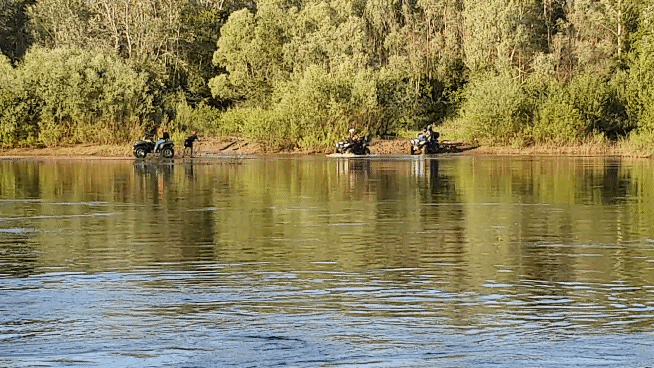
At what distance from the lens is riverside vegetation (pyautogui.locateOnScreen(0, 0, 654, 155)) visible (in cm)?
6400

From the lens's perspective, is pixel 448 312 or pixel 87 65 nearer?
pixel 448 312

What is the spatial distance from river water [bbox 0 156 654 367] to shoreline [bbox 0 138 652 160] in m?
29.8

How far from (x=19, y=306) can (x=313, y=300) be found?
3.44 m

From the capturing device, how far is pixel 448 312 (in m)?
12.6

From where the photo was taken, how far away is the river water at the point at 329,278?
10.9 m

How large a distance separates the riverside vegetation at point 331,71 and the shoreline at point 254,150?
2.23 ft

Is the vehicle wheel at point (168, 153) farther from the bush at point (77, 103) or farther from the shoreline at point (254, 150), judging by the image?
the bush at point (77, 103)

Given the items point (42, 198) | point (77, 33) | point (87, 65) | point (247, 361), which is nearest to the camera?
point (247, 361)

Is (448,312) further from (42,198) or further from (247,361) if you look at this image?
(42,198)

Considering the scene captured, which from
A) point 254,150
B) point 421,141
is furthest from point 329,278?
point 254,150

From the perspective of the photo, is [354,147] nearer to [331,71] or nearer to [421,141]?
[421,141]

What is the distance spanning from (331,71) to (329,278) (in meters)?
57.1

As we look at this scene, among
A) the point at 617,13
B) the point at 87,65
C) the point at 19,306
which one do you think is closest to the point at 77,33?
the point at 87,65

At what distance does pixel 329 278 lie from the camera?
1520 centimetres
